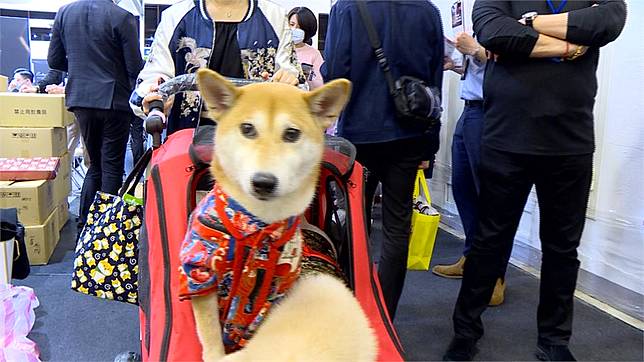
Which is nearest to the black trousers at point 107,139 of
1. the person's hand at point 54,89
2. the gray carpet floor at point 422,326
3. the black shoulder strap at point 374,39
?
the gray carpet floor at point 422,326

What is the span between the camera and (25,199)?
2.99 m

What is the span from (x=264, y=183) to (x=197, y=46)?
876 millimetres

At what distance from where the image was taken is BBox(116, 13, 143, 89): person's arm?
10.4 ft

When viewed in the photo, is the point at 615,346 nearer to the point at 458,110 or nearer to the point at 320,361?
the point at 320,361

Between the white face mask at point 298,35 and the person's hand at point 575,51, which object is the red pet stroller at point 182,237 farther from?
the white face mask at point 298,35

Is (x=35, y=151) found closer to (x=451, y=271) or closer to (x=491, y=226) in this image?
(x=451, y=271)

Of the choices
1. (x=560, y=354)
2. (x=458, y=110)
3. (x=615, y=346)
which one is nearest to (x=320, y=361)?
(x=560, y=354)

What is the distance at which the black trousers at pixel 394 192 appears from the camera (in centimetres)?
203

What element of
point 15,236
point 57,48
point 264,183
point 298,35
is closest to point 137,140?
point 57,48

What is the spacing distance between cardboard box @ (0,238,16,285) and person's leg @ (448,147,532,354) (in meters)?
1.71

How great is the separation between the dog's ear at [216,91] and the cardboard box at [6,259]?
1.30 m

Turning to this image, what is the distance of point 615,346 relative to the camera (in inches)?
90.5

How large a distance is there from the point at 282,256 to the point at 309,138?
0.25 m

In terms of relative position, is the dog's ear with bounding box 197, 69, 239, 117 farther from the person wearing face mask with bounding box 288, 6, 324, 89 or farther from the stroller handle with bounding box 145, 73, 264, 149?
the person wearing face mask with bounding box 288, 6, 324, 89
